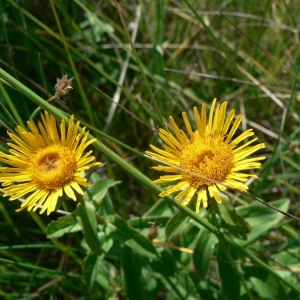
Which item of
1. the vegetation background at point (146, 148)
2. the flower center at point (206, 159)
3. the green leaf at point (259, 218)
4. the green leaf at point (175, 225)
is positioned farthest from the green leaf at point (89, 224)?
the green leaf at point (259, 218)

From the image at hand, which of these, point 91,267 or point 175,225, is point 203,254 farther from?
point 91,267

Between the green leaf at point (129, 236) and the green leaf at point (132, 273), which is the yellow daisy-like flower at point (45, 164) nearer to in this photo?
the green leaf at point (129, 236)

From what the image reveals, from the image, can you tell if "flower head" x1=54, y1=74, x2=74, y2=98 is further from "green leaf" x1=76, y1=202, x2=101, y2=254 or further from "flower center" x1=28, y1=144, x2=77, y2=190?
"green leaf" x1=76, y1=202, x2=101, y2=254

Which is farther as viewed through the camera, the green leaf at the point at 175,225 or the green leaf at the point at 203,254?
the green leaf at the point at 203,254

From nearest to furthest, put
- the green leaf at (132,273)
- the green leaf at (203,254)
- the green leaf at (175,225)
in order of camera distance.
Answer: the green leaf at (175,225)
the green leaf at (203,254)
the green leaf at (132,273)

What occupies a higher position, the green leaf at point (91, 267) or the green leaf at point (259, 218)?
the green leaf at point (259, 218)

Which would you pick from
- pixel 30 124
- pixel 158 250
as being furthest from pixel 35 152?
pixel 158 250

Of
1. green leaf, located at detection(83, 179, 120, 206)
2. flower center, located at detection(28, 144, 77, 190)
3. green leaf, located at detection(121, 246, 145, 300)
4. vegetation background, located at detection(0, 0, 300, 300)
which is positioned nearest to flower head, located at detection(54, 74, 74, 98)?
vegetation background, located at detection(0, 0, 300, 300)

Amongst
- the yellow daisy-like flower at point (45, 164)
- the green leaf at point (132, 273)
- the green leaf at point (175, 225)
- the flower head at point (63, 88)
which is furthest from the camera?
the green leaf at point (132, 273)

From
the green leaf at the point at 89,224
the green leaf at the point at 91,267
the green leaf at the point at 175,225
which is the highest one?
the green leaf at the point at 175,225
